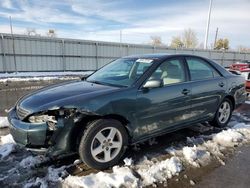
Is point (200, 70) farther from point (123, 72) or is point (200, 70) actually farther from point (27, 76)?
point (27, 76)

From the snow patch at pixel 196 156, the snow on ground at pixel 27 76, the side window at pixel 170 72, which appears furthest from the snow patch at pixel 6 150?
the snow on ground at pixel 27 76

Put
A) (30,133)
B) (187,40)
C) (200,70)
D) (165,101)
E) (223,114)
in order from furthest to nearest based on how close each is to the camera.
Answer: (187,40) → (223,114) → (200,70) → (165,101) → (30,133)

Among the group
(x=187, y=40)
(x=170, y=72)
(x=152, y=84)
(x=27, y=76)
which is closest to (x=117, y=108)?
(x=152, y=84)

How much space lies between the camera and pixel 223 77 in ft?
17.0

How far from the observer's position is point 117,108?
136 inches

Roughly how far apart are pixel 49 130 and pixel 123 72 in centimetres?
169

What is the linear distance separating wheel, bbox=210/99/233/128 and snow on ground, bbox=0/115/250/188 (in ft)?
2.11

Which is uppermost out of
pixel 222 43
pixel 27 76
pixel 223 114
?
pixel 222 43

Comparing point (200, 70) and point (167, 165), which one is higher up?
point (200, 70)

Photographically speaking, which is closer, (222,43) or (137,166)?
(137,166)

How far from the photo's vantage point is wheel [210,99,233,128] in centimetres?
526

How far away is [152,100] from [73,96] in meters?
1.20

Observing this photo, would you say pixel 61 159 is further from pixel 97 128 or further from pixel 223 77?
pixel 223 77

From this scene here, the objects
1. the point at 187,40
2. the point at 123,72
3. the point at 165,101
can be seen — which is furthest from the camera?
the point at 187,40
